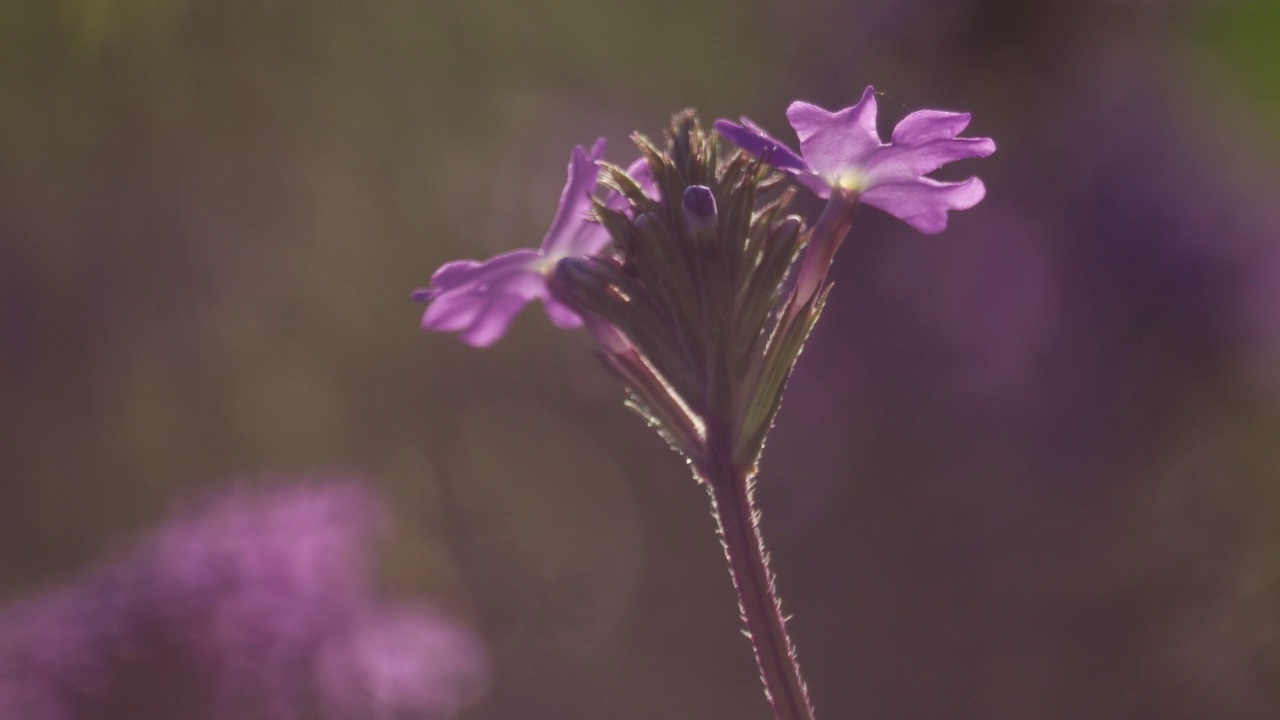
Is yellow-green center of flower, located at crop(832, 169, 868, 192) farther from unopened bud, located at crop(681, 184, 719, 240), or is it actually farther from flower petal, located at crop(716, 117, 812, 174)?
unopened bud, located at crop(681, 184, 719, 240)

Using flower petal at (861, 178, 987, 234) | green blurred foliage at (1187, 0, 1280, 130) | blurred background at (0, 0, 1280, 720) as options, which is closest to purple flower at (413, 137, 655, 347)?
flower petal at (861, 178, 987, 234)

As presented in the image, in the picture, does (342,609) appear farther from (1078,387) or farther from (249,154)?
(249,154)

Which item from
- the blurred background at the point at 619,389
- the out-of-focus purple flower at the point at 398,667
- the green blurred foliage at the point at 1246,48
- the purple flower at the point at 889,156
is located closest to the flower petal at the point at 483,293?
the purple flower at the point at 889,156

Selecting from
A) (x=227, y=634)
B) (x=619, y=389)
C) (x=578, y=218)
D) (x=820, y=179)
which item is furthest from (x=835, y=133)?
(x=619, y=389)

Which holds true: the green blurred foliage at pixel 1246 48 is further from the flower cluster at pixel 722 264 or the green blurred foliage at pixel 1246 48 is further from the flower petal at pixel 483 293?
the flower petal at pixel 483 293

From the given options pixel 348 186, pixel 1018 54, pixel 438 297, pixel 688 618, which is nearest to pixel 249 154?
pixel 348 186

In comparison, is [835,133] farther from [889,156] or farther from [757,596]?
[757,596]
